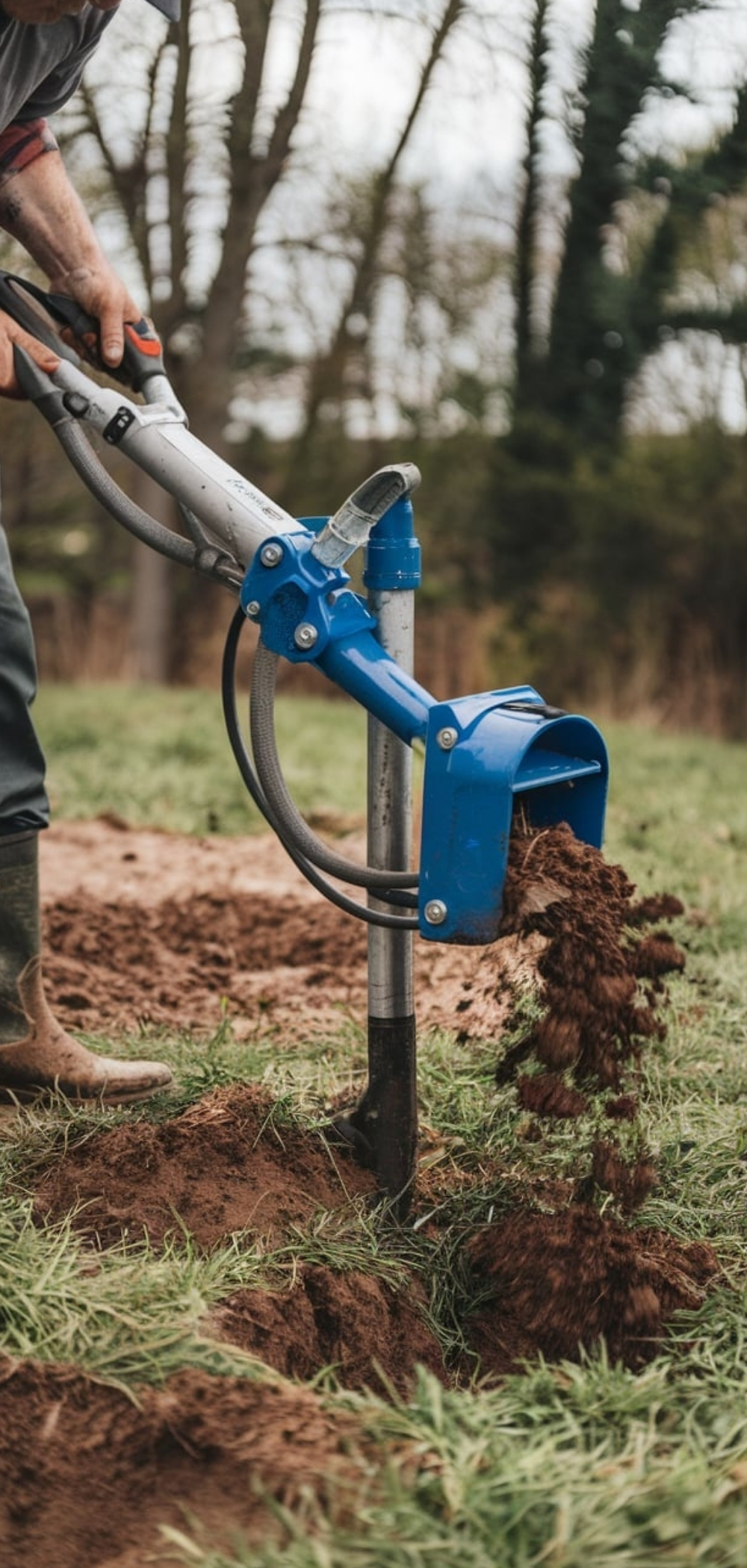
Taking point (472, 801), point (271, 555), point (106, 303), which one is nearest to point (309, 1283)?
point (472, 801)

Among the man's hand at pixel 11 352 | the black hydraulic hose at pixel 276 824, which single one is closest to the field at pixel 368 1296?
the black hydraulic hose at pixel 276 824

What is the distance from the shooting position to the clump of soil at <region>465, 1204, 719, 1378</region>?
196 centimetres

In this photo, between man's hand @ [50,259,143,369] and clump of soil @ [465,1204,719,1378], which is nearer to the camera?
clump of soil @ [465,1204,719,1378]

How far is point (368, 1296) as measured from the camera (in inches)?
77.8

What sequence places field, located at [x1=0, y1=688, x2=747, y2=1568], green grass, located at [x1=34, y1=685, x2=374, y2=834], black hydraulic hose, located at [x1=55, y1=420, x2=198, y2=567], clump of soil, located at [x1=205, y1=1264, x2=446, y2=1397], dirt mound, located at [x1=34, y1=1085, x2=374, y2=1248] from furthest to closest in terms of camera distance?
green grass, located at [x1=34, y1=685, x2=374, y2=834], black hydraulic hose, located at [x1=55, y1=420, x2=198, y2=567], dirt mound, located at [x1=34, y1=1085, x2=374, y2=1248], clump of soil, located at [x1=205, y1=1264, x2=446, y2=1397], field, located at [x1=0, y1=688, x2=747, y2=1568]

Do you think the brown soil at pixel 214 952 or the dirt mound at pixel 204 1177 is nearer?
the dirt mound at pixel 204 1177

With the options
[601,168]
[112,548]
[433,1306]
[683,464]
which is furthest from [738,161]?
[112,548]

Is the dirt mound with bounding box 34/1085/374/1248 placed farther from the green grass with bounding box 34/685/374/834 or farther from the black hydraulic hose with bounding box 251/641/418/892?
the green grass with bounding box 34/685/374/834

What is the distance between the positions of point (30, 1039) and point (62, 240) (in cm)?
138

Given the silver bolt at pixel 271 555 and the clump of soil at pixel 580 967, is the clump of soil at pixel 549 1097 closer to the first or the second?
the clump of soil at pixel 580 967

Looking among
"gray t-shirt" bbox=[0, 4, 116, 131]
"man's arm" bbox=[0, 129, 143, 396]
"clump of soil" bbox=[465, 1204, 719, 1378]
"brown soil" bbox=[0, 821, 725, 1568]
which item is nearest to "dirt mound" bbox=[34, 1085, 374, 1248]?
"brown soil" bbox=[0, 821, 725, 1568]

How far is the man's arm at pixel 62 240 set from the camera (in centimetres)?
253

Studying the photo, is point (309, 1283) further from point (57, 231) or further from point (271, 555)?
point (57, 231)

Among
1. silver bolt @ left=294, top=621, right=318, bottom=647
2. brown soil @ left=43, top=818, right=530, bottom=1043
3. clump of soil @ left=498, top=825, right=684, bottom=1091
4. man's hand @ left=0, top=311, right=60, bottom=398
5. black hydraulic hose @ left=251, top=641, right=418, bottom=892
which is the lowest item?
brown soil @ left=43, top=818, right=530, bottom=1043
